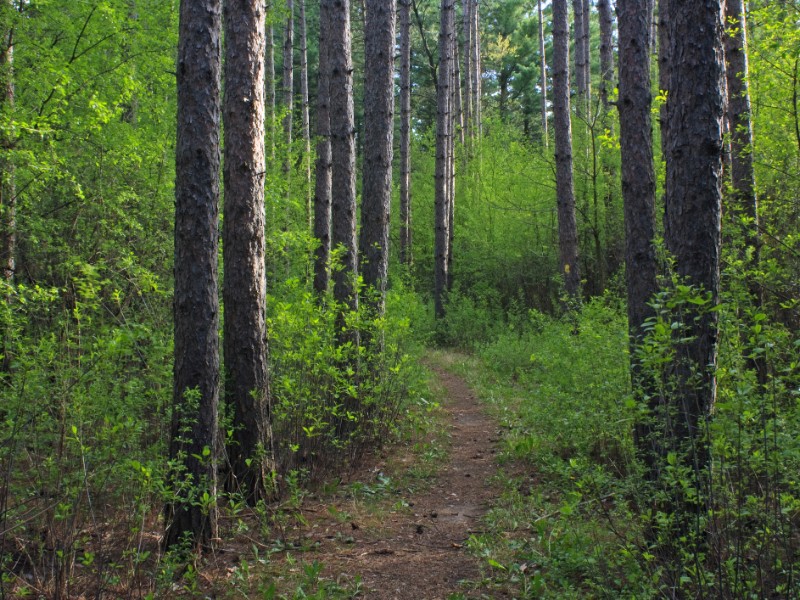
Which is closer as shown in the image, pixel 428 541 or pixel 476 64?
pixel 428 541

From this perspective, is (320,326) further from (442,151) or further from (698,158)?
(442,151)

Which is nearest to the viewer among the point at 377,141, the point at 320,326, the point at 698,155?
the point at 698,155

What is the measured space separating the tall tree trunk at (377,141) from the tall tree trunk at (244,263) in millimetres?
3017

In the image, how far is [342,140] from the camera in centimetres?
861

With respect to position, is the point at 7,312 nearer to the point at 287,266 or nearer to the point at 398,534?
the point at 398,534

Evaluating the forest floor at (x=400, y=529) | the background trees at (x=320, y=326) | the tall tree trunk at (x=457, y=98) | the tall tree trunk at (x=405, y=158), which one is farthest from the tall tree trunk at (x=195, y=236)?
the tall tree trunk at (x=457, y=98)

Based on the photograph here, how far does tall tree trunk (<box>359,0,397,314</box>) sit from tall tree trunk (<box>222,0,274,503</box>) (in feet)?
9.90

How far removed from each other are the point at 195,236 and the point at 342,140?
4.30 m

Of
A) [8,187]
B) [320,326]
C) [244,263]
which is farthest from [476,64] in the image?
[244,263]

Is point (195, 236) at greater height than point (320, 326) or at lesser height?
greater

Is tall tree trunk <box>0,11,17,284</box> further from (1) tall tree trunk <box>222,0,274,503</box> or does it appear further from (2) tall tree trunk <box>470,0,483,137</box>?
(2) tall tree trunk <box>470,0,483,137</box>

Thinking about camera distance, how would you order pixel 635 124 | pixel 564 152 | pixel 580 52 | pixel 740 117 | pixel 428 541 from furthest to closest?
pixel 580 52
pixel 564 152
pixel 740 117
pixel 635 124
pixel 428 541

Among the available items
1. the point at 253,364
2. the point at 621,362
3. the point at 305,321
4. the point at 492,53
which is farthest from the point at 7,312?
the point at 492,53

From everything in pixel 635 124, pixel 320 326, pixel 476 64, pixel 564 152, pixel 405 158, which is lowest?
pixel 320 326
